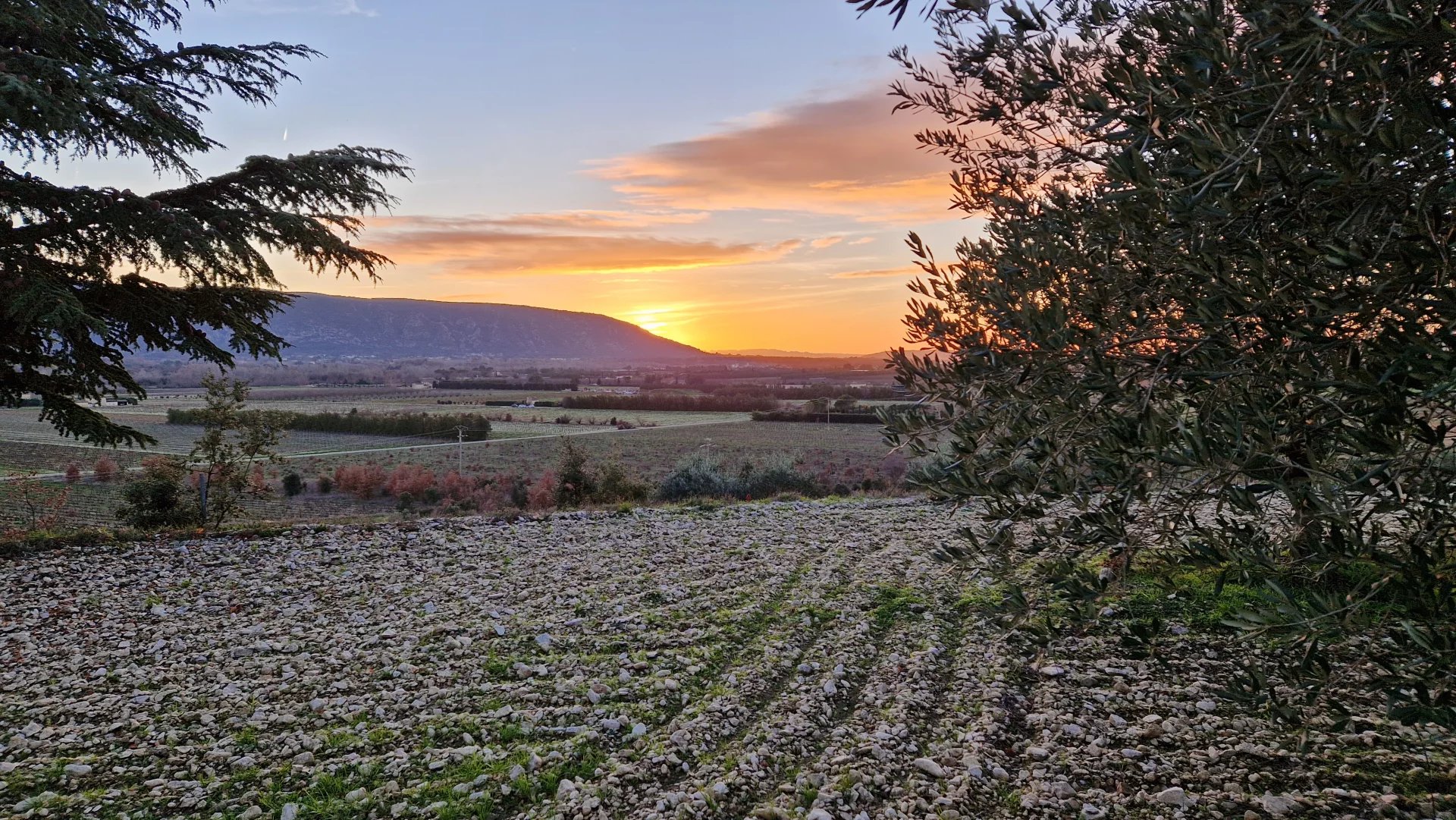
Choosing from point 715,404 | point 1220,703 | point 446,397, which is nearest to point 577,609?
point 1220,703

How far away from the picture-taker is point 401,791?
4.56 m

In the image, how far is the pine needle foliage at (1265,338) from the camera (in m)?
2.12

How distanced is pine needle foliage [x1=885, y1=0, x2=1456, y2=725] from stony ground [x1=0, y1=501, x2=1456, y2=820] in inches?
47.4

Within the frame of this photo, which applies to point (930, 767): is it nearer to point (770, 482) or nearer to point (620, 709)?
point (620, 709)

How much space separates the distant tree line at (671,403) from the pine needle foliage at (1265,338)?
48789 millimetres

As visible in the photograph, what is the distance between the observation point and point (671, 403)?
59875 mm

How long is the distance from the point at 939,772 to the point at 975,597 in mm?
3786

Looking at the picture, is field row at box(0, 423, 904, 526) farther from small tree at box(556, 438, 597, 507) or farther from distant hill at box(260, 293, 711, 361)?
distant hill at box(260, 293, 711, 361)

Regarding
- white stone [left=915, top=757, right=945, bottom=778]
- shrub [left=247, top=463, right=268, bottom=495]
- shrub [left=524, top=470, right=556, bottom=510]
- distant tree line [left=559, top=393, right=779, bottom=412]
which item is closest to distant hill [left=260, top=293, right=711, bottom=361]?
distant tree line [left=559, top=393, right=779, bottom=412]

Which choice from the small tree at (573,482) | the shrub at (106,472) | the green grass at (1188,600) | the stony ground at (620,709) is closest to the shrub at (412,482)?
the small tree at (573,482)

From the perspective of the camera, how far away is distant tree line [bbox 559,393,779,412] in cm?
5588

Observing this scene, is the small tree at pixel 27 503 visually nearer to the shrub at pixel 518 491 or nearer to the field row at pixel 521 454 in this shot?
the field row at pixel 521 454

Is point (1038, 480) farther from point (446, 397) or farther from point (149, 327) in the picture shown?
point (446, 397)

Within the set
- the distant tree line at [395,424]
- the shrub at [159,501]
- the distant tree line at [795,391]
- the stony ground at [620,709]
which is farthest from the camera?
the distant tree line at [795,391]
